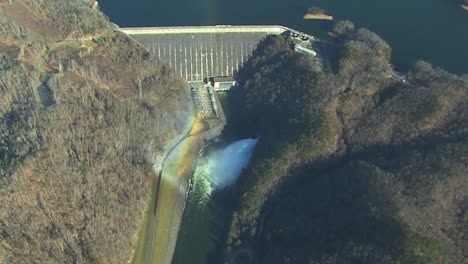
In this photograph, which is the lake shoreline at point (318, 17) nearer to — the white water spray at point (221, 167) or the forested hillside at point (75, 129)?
the forested hillside at point (75, 129)

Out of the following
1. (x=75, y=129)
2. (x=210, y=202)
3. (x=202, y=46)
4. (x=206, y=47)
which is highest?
(x=202, y=46)

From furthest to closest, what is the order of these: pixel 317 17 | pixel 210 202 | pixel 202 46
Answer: pixel 317 17 → pixel 202 46 → pixel 210 202

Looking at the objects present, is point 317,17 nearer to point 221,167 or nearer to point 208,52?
point 208,52

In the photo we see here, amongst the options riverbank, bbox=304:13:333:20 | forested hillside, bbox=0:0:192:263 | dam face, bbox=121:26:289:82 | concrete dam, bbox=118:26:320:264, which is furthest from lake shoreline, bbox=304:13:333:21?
forested hillside, bbox=0:0:192:263

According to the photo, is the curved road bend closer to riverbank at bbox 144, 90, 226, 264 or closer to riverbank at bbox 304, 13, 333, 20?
riverbank at bbox 144, 90, 226, 264

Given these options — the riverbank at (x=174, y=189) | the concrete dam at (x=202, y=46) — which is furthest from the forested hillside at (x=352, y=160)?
the riverbank at (x=174, y=189)

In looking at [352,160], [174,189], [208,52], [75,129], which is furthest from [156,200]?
[208,52]

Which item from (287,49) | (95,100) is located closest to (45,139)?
(95,100)

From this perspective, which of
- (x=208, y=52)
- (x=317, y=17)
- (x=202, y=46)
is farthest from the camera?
(x=317, y=17)
